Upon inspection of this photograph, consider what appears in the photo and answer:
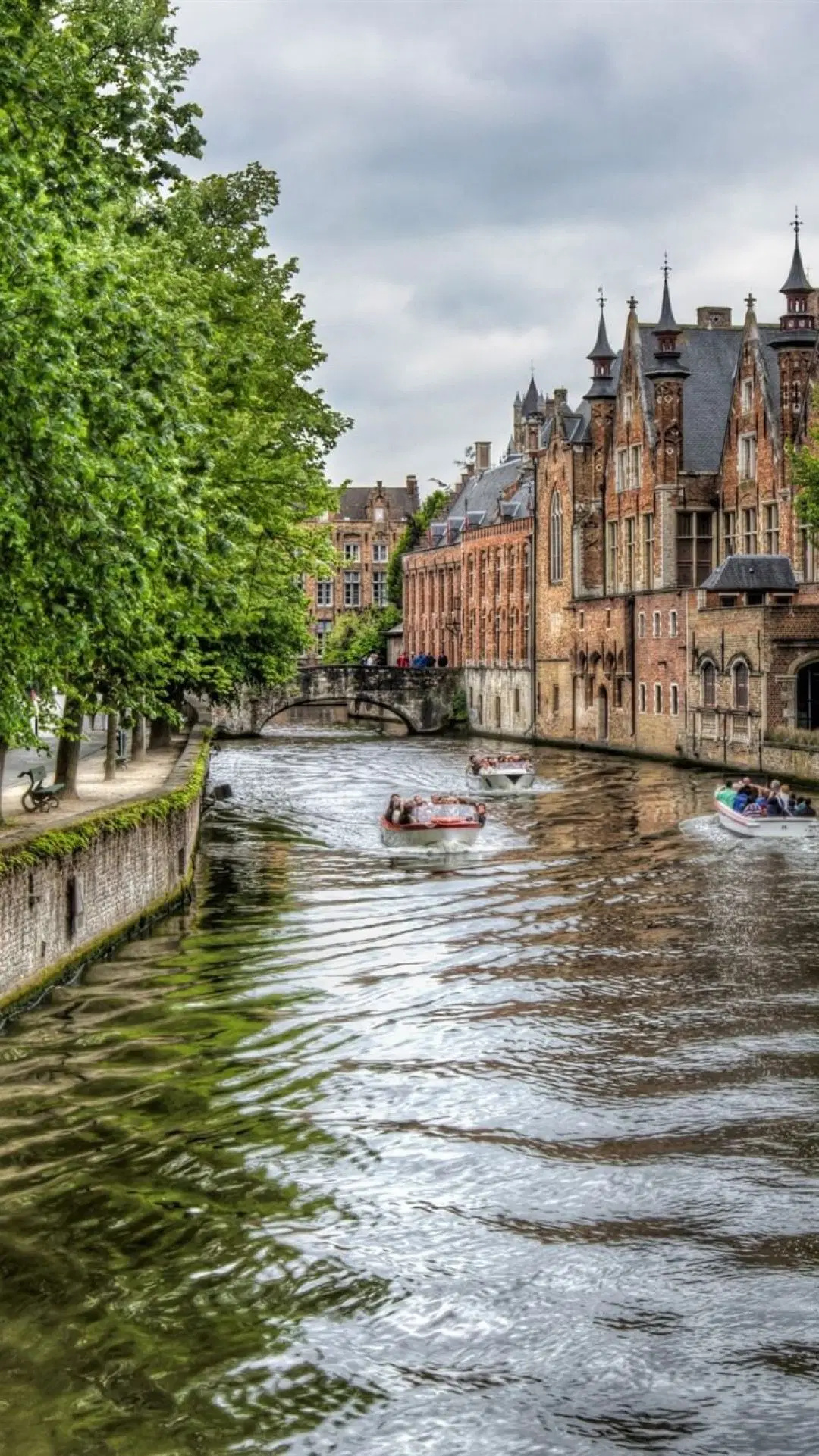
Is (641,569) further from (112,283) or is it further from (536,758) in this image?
(112,283)

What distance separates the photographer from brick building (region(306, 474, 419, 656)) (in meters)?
157

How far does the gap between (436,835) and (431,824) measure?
10.6 inches

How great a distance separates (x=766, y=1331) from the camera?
13.8 metres

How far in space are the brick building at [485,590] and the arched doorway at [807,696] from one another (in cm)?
3040

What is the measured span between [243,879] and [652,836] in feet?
37.2

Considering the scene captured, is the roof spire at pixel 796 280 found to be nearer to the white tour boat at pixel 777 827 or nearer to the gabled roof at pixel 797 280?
the gabled roof at pixel 797 280

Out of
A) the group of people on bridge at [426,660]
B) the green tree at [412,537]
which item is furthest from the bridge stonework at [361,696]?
the green tree at [412,537]

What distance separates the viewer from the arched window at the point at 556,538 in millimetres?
87750

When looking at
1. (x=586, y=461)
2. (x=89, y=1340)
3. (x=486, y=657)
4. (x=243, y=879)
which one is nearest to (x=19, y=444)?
(x=89, y=1340)

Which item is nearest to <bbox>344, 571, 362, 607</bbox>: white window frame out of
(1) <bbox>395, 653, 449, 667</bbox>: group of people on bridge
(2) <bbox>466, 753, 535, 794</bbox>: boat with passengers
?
(1) <bbox>395, 653, 449, 667</bbox>: group of people on bridge

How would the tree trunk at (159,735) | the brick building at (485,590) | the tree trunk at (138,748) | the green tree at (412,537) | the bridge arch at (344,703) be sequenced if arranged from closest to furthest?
1. the tree trunk at (138,748)
2. the tree trunk at (159,735)
3. the bridge arch at (344,703)
4. the brick building at (485,590)
5. the green tree at (412,537)

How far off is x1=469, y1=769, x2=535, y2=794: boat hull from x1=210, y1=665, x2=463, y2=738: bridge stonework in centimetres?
3382

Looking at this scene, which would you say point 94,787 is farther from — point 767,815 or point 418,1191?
point 418,1191

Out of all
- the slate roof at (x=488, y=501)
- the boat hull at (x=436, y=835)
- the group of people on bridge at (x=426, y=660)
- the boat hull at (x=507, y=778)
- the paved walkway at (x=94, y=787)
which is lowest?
the boat hull at (x=436, y=835)
